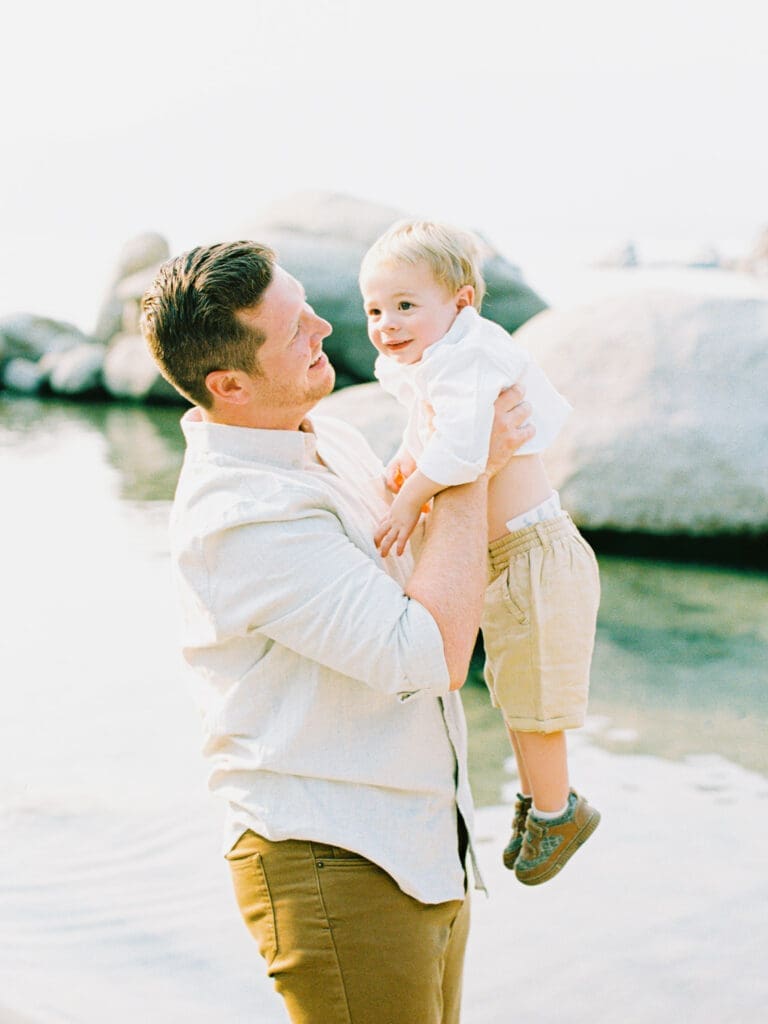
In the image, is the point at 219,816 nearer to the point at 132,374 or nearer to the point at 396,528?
the point at 396,528

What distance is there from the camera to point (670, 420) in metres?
5.75

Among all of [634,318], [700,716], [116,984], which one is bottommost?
[700,716]

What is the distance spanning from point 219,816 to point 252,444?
86.2 inches

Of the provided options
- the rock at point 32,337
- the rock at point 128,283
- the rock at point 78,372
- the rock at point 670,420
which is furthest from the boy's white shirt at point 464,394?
the rock at point 32,337

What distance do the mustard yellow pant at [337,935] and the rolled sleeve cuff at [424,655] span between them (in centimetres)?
28

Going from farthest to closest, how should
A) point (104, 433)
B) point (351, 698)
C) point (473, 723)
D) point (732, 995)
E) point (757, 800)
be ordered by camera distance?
point (104, 433), point (473, 723), point (757, 800), point (732, 995), point (351, 698)

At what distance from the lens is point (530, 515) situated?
2100 millimetres

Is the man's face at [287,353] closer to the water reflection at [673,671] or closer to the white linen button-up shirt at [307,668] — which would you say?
the white linen button-up shirt at [307,668]

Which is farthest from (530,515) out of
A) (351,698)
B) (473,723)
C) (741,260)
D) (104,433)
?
(741,260)

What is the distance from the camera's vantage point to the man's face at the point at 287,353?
69.0 inches

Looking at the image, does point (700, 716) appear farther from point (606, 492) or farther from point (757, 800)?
point (606, 492)

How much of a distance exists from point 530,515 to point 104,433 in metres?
8.39

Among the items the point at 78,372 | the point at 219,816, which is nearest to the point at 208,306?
the point at 219,816

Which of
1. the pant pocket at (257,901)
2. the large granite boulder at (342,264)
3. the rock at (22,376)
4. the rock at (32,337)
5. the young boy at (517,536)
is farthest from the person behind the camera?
the rock at (32,337)
